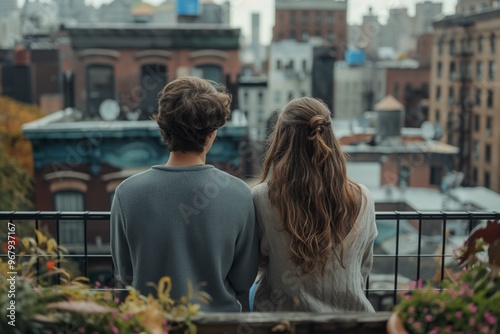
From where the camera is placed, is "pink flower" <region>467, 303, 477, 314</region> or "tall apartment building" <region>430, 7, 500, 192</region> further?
"tall apartment building" <region>430, 7, 500, 192</region>

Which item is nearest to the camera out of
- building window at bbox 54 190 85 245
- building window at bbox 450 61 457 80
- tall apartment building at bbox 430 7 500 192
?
building window at bbox 54 190 85 245

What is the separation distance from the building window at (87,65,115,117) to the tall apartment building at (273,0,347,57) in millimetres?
68133

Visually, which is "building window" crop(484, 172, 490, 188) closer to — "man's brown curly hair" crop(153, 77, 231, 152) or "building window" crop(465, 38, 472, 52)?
"building window" crop(465, 38, 472, 52)

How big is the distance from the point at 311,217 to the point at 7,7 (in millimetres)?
77939

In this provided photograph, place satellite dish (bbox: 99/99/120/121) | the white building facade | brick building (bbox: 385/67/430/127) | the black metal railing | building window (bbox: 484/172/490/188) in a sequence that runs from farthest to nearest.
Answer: the white building facade
brick building (bbox: 385/67/430/127)
building window (bbox: 484/172/490/188)
satellite dish (bbox: 99/99/120/121)
the black metal railing

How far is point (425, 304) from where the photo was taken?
8.89 ft

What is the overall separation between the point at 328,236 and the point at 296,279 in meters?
0.32

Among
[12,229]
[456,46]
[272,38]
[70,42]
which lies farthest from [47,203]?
[272,38]

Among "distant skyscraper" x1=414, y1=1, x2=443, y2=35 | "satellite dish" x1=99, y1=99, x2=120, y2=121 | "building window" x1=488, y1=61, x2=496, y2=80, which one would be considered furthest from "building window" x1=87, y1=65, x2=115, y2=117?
"distant skyscraper" x1=414, y1=1, x2=443, y2=35

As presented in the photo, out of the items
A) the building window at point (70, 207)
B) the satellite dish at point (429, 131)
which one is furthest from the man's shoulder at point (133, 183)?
the satellite dish at point (429, 131)

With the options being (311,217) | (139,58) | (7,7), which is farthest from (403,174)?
(7,7)

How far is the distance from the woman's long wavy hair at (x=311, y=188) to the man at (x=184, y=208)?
0.29m

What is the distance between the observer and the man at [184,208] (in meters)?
3.48

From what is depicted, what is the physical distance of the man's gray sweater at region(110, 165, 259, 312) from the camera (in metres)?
3.50
